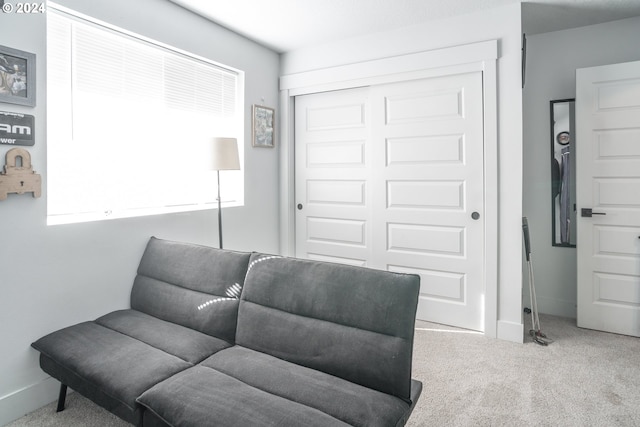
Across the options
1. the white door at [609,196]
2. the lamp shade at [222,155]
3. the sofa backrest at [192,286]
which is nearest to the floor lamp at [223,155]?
the lamp shade at [222,155]

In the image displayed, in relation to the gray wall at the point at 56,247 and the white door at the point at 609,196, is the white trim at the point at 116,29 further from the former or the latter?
the white door at the point at 609,196

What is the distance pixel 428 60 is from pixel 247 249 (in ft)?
7.65

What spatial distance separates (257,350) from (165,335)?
531 mm

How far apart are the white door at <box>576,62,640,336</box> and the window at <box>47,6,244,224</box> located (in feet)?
9.95

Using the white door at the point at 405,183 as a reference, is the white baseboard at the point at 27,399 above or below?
below

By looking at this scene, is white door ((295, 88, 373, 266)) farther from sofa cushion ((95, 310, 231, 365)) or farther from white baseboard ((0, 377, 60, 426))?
white baseboard ((0, 377, 60, 426))

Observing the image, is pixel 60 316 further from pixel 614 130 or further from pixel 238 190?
pixel 614 130

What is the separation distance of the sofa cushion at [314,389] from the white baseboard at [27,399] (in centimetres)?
111

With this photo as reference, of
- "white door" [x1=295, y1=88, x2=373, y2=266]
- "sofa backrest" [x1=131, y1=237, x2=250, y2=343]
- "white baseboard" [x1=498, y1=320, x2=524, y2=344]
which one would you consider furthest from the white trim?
"white baseboard" [x1=498, y1=320, x2=524, y2=344]

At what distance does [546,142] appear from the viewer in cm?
338

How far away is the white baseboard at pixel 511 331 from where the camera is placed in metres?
2.79

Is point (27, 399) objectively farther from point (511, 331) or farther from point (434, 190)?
point (511, 331)

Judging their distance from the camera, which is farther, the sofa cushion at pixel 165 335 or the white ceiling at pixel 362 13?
the white ceiling at pixel 362 13

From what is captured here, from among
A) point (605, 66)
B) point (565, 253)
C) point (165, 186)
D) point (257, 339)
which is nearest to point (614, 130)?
point (605, 66)
